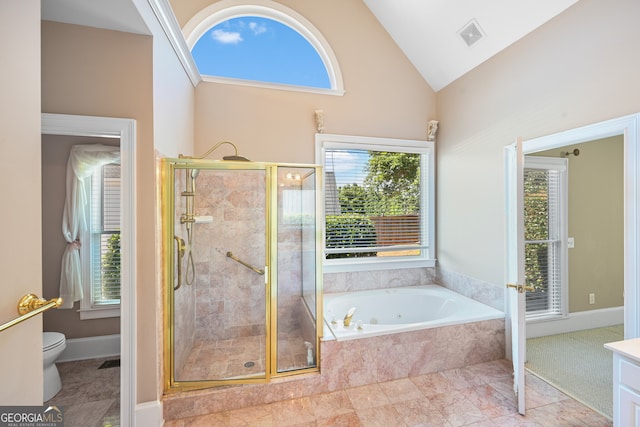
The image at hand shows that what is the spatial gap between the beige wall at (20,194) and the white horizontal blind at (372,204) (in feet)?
8.02

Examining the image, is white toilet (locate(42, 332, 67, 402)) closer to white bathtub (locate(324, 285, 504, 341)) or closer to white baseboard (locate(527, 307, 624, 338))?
white bathtub (locate(324, 285, 504, 341))

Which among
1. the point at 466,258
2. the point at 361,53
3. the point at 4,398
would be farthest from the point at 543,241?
the point at 4,398

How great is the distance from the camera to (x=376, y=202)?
328cm

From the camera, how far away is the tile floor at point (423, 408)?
5.98ft

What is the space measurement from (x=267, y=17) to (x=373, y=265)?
304cm

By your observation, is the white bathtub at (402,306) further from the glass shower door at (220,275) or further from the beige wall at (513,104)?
the glass shower door at (220,275)

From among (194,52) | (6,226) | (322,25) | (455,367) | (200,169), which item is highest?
(322,25)

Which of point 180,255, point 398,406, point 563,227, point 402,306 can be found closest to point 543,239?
point 563,227

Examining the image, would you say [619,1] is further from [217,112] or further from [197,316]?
[197,316]

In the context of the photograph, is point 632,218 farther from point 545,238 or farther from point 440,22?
point 440,22

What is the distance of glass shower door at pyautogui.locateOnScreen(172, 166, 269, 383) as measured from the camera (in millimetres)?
2178

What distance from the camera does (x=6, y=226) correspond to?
787 mm

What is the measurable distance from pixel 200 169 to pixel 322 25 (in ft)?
7.20

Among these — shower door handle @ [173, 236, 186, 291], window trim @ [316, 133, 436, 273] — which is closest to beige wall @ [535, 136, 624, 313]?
window trim @ [316, 133, 436, 273]
